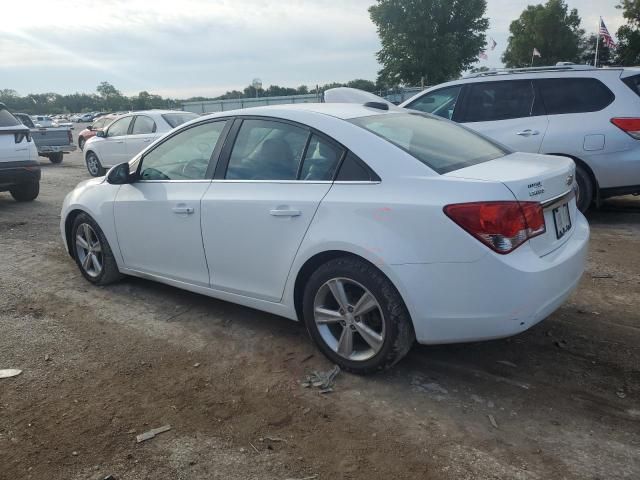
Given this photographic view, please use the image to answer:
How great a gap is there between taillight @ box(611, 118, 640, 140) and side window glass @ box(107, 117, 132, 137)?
10.2 m

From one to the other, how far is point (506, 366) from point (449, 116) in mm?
4875

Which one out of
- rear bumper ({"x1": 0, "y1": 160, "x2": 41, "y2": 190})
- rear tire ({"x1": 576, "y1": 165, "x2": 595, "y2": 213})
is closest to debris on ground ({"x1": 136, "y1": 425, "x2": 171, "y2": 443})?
rear tire ({"x1": 576, "y1": 165, "x2": 595, "y2": 213})

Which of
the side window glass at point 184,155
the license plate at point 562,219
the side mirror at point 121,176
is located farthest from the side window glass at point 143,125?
the license plate at point 562,219

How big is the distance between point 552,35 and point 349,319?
65779 mm

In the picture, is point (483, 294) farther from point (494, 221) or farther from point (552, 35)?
point (552, 35)

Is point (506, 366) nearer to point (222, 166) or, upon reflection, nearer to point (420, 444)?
point (420, 444)

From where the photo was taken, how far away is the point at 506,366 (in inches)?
132

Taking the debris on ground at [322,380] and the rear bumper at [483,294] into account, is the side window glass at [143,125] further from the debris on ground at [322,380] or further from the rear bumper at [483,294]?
the rear bumper at [483,294]

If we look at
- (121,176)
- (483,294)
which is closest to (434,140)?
(483,294)

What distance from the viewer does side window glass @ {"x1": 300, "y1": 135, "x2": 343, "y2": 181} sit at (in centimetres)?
333

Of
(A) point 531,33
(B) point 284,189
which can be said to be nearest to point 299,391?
(B) point 284,189

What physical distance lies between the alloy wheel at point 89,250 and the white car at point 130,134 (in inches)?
275

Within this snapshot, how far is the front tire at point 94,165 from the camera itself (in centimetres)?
1363

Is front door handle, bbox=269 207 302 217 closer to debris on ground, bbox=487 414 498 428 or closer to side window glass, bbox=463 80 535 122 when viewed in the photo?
debris on ground, bbox=487 414 498 428
